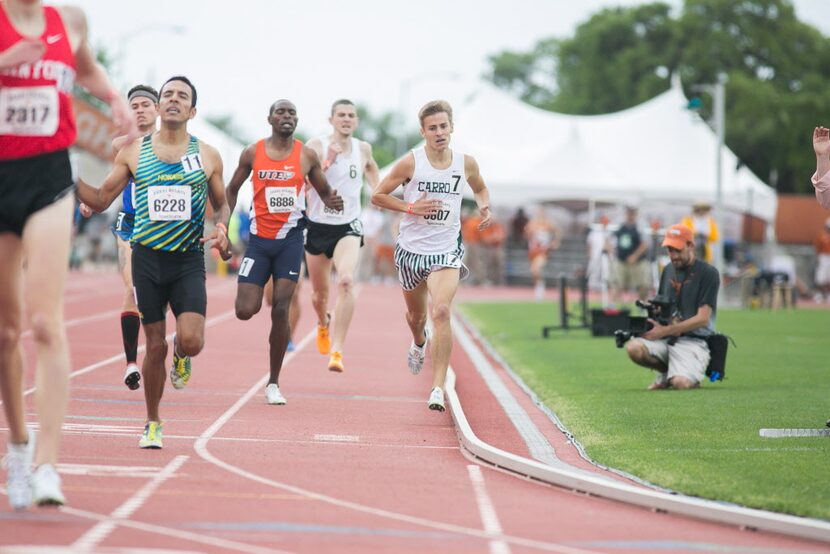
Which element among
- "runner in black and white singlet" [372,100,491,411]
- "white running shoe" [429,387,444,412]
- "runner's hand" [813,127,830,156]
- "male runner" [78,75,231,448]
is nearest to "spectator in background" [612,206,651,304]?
"runner in black and white singlet" [372,100,491,411]

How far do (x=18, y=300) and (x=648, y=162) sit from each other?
38702 millimetres

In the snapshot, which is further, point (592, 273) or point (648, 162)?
point (648, 162)

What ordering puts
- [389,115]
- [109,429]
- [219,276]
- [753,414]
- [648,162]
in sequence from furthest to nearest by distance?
[389,115] → [219,276] → [648,162] → [753,414] → [109,429]

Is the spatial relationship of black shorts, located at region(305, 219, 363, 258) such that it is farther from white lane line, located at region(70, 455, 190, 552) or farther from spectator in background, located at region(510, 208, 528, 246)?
spectator in background, located at region(510, 208, 528, 246)

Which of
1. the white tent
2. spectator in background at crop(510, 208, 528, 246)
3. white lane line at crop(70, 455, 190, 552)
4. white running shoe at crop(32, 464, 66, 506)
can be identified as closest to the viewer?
white lane line at crop(70, 455, 190, 552)

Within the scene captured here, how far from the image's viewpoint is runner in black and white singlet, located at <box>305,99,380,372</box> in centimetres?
1404

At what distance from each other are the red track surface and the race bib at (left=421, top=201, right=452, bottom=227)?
4.96 ft

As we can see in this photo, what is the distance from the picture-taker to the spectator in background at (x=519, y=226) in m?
47.3

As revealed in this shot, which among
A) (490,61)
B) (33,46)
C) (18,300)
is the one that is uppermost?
(490,61)

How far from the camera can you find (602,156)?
45.0 metres

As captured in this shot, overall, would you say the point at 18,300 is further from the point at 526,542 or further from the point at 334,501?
the point at 526,542

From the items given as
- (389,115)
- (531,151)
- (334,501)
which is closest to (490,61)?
(389,115)

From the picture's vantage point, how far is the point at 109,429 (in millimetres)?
10070

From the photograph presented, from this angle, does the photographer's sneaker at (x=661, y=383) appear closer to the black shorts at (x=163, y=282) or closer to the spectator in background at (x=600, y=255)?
the black shorts at (x=163, y=282)
